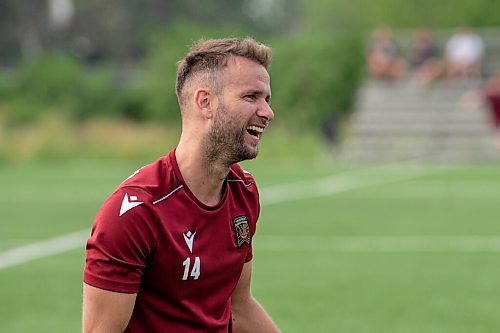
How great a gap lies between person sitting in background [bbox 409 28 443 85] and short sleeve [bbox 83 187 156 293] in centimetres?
3005

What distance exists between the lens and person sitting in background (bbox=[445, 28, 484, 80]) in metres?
34.0

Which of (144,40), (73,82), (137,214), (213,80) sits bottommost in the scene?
(137,214)

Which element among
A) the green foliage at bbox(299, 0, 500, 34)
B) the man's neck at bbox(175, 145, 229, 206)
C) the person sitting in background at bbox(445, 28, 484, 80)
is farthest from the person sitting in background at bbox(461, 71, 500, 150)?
the man's neck at bbox(175, 145, 229, 206)

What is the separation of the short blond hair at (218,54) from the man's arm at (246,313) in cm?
99

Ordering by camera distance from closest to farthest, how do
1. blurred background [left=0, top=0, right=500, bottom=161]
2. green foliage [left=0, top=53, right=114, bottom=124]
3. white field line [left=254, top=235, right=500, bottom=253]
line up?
white field line [left=254, top=235, right=500, bottom=253] → blurred background [left=0, top=0, right=500, bottom=161] → green foliage [left=0, top=53, right=114, bottom=124]

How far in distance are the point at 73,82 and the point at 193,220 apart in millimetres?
44190

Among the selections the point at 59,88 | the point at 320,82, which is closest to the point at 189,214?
the point at 320,82

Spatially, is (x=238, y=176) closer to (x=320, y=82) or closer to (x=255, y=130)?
(x=255, y=130)

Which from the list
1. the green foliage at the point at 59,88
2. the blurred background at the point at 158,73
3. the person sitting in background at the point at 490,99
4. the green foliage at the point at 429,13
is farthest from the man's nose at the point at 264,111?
the green foliage at the point at 429,13

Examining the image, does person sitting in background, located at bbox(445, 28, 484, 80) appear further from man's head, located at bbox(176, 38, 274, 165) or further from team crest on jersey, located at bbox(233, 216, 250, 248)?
man's head, located at bbox(176, 38, 274, 165)

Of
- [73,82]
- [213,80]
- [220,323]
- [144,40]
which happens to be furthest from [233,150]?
[144,40]

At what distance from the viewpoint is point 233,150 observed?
16.0 ft

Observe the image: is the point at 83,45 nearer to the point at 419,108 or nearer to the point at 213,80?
the point at 419,108

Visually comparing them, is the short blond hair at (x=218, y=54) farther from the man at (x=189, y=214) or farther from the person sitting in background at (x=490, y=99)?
the person sitting in background at (x=490, y=99)
